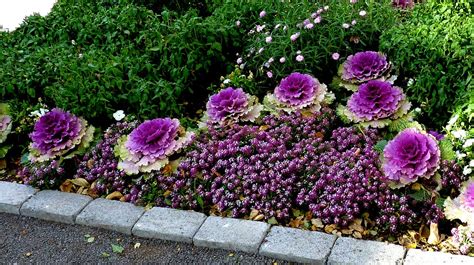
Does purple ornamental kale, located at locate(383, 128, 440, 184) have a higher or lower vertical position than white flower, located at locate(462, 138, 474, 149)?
higher

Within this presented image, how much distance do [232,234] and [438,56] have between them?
4.99 ft

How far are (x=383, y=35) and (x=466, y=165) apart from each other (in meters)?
1.10

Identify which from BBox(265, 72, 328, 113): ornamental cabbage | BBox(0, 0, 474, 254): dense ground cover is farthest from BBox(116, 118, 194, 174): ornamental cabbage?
BBox(265, 72, 328, 113): ornamental cabbage

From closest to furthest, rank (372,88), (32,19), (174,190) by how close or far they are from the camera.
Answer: (174,190), (372,88), (32,19)

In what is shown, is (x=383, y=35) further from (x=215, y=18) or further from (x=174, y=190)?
(x=174, y=190)

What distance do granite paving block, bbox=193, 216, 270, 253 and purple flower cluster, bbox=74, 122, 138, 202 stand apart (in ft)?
2.06

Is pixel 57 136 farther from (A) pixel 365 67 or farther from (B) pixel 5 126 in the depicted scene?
(A) pixel 365 67

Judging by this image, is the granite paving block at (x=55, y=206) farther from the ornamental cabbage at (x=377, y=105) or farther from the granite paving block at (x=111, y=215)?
the ornamental cabbage at (x=377, y=105)

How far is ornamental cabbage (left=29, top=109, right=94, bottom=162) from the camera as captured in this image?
3783mm

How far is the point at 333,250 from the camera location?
2943 mm

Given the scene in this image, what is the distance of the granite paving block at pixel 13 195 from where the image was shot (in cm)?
358

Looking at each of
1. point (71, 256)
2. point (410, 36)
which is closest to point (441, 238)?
point (410, 36)

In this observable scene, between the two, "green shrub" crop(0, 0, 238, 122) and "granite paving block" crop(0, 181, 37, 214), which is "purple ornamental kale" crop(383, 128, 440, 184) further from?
"granite paving block" crop(0, 181, 37, 214)

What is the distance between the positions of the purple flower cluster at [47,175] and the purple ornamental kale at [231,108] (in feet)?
3.03
